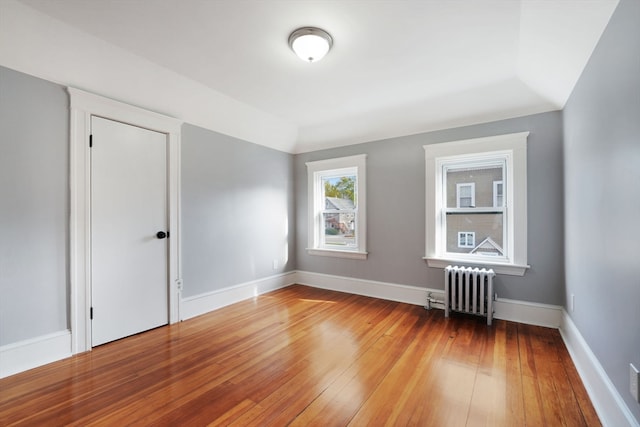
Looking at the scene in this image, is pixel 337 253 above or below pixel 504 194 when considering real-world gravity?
below

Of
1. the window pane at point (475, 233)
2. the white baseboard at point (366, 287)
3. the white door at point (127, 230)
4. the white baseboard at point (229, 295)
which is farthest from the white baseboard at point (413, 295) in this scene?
the white door at point (127, 230)

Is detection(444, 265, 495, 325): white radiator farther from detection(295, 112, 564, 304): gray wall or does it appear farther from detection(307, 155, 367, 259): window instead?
detection(307, 155, 367, 259): window

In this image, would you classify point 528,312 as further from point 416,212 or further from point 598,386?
point 416,212

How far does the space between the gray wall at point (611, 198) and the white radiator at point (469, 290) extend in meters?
0.77

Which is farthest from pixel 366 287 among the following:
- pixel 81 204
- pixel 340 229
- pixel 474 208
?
pixel 81 204

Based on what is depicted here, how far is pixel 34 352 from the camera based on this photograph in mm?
2111

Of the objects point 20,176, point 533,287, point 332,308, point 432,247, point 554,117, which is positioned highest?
point 554,117

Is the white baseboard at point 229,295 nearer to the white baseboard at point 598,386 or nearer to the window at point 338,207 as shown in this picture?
the window at point 338,207

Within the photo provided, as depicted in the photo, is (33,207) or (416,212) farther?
(416,212)

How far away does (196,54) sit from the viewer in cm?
238

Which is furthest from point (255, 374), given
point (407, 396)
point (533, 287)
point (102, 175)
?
point (533, 287)

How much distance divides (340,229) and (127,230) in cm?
279

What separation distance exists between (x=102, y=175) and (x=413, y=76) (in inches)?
120

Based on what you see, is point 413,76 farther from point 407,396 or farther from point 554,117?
point 407,396
